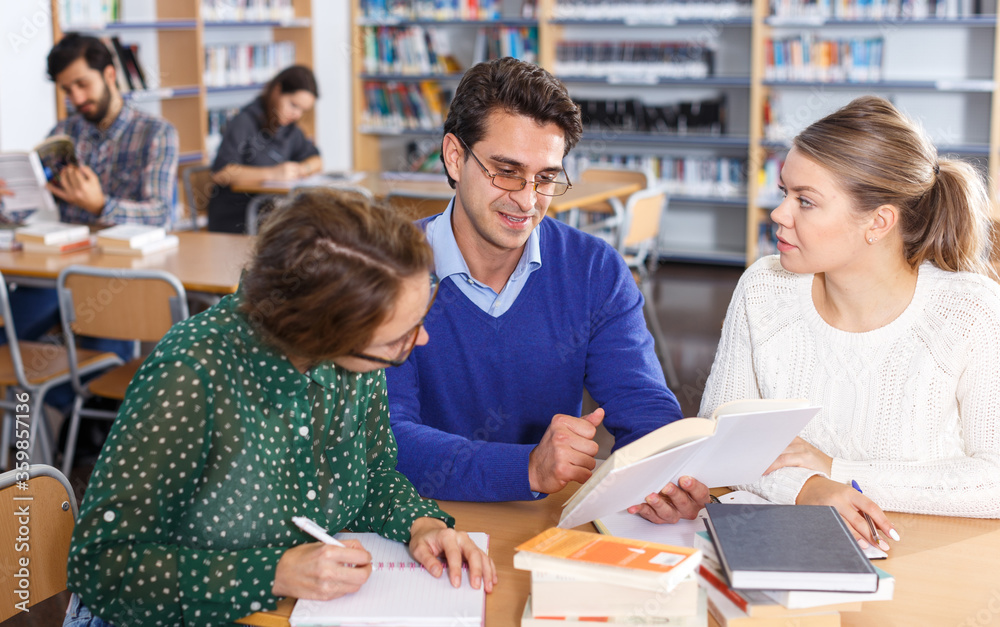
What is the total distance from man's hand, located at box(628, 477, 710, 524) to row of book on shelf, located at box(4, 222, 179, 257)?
88.0 inches

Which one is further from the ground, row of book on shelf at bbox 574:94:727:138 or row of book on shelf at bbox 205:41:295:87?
row of book on shelf at bbox 205:41:295:87

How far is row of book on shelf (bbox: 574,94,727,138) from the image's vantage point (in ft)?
19.1

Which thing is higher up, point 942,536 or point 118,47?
point 118,47

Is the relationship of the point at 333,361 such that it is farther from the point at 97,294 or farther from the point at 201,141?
the point at 201,141

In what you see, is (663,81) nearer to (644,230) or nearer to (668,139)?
(668,139)

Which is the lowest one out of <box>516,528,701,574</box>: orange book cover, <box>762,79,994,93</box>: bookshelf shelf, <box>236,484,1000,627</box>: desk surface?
<box>236,484,1000,627</box>: desk surface

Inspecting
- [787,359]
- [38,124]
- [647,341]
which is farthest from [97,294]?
[38,124]

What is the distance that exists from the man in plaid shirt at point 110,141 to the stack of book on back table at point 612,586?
2804 mm

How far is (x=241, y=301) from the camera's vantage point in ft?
3.48

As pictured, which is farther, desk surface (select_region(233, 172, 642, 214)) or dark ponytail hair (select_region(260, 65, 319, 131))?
dark ponytail hair (select_region(260, 65, 319, 131))

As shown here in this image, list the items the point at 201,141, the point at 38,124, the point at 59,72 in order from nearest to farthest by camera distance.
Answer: the point at 59,72
the point at 38,124
the point at 201,141

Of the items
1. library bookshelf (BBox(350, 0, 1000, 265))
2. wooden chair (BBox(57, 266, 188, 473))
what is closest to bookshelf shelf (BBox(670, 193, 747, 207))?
library bookshelf (BBox(350, 0, 1000, 265))

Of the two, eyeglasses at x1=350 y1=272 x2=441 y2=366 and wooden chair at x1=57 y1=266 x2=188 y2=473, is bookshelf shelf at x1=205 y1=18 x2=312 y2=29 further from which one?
eyeglasses at x1=350 y1=272 x2=441 y2=366

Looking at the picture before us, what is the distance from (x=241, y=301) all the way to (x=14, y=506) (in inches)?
18.6
